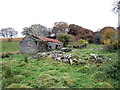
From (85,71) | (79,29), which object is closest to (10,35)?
(79,29)

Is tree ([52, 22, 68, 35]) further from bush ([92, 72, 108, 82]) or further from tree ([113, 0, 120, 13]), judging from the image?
bush ([92, 72, 108, 82])

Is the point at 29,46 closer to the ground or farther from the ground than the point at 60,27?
closer to the ground

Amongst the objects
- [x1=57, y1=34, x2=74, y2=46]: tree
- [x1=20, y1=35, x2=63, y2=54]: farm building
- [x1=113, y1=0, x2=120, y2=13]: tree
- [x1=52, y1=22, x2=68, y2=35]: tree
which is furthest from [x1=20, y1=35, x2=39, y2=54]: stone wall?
[x1=52, y1=22, x2=68, y2=35]: tree

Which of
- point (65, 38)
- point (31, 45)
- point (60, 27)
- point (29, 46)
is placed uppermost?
point (60, 27)

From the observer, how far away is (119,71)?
4777mm

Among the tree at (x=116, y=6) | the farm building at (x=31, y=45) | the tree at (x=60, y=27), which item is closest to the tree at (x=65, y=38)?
the farm building at (x=31, y=45)

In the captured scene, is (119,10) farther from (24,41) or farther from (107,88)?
(24,41)

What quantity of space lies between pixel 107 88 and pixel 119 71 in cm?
152

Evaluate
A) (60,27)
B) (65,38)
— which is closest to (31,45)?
(65,38)

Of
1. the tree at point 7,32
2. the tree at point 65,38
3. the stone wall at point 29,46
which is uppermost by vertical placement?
the tree at point 7,32

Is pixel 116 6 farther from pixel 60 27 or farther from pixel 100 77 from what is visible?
pixel 60 27

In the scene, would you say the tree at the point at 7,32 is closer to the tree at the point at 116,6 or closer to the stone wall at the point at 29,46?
the stone wall at the point at 29,46

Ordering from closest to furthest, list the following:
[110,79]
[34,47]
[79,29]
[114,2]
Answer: [110,79]
[114,2]
[34,47]
[79,29]

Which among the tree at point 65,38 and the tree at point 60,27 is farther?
the tree at point 60,27
